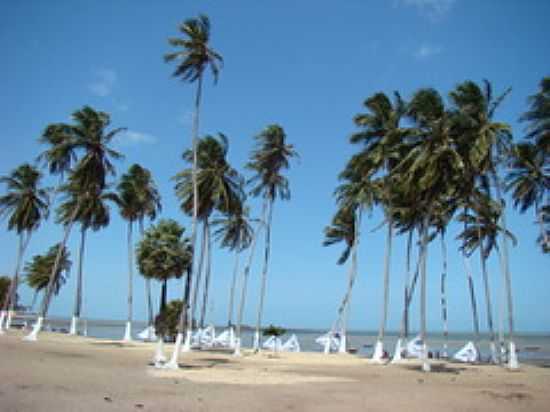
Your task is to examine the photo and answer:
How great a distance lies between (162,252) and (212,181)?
8.10 m

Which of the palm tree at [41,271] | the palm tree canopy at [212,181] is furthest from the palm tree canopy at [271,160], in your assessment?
the palm tree at [41,271]

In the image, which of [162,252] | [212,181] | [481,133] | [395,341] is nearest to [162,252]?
[162,252]

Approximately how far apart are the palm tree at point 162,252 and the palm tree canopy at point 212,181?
5900mm

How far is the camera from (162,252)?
72.0 ft

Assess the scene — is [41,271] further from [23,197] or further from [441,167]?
[441,167]

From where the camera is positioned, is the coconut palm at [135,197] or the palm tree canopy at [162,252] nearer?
the palm tree canopy at [162,252]

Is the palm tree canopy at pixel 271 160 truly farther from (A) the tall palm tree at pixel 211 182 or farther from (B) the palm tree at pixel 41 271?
(B) the palm tree at pixel 41 271

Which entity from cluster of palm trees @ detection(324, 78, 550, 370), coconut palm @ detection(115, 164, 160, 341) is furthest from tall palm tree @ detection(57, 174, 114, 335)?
cluster of palm trees @ detection(324, 78, 550, 370)

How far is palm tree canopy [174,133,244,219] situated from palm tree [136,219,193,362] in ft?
19.4

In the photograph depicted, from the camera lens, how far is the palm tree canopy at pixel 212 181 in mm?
28578

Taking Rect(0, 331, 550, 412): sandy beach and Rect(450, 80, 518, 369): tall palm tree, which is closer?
Rect(0, 331, 550, 412): sandy beach

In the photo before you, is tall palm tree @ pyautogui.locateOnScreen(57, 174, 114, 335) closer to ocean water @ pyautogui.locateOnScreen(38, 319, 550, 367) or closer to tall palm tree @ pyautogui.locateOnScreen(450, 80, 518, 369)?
ocean water @ pyautogui.locateOnScreen(38, 319, 550, 367)

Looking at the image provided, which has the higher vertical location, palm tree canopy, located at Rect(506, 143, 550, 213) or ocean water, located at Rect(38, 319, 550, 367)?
palm tree canopy, located at Rect(506, 143, 550, 213)

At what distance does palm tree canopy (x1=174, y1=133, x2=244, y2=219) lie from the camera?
93.8 feet
